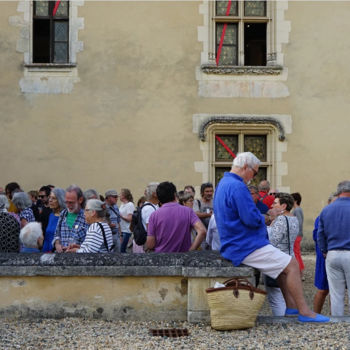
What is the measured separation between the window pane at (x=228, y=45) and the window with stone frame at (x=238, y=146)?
4.70ft

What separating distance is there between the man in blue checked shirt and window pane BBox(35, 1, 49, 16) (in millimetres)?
8478

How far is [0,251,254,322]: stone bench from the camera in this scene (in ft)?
18.8

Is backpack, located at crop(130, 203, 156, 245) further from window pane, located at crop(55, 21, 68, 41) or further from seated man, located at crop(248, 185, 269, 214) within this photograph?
window pane, located at crop(55, 21, 68, 41)

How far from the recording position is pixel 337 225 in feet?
21.2

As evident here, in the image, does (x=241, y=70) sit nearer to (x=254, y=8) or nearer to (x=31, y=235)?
(x=254, y=8)

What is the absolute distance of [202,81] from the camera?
1396cm

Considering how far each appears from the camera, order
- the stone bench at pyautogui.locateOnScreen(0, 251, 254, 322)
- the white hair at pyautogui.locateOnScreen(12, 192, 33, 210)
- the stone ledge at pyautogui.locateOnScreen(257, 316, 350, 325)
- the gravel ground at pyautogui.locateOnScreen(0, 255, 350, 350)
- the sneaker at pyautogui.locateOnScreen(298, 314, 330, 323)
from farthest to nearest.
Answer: the white hair at pyautogui.locateOnScreen(12, 192, 33, 210) < the stone bench at pyautogui.locateOnScreen(0, 251, 254, 322) < the stone ledge at pyautogui.locateOnScreen(257, 316, 350, 325) < the sneaker at pyautogui.locateOnScreen(298, 314, 330, 323) < the gravel ground at pyautogui.locateOnScreen(0, 255, 350, 350)

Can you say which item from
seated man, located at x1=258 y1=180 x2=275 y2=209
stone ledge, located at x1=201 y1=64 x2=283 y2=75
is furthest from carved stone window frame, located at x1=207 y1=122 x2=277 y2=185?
seated man, located at x1=258 y1=180 x2=275 y2=209

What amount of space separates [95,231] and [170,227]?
74cm

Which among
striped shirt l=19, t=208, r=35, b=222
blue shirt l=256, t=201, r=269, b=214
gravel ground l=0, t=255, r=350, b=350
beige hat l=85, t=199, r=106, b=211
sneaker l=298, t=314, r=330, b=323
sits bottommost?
gravel ground l=0, t=255, r=350, b=350

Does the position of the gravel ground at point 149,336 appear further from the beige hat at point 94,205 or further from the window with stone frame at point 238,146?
the window with stone frame at point 238,146

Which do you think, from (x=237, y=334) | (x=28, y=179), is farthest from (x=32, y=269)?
(x=28, y=179)

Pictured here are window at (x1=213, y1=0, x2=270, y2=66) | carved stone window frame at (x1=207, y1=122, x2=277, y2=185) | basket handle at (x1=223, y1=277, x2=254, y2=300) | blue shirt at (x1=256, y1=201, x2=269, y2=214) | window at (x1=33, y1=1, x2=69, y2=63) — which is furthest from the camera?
window at (x1=213, y1=0, x2=270, y2=66)

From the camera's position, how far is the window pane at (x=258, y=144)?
46.9 feet
